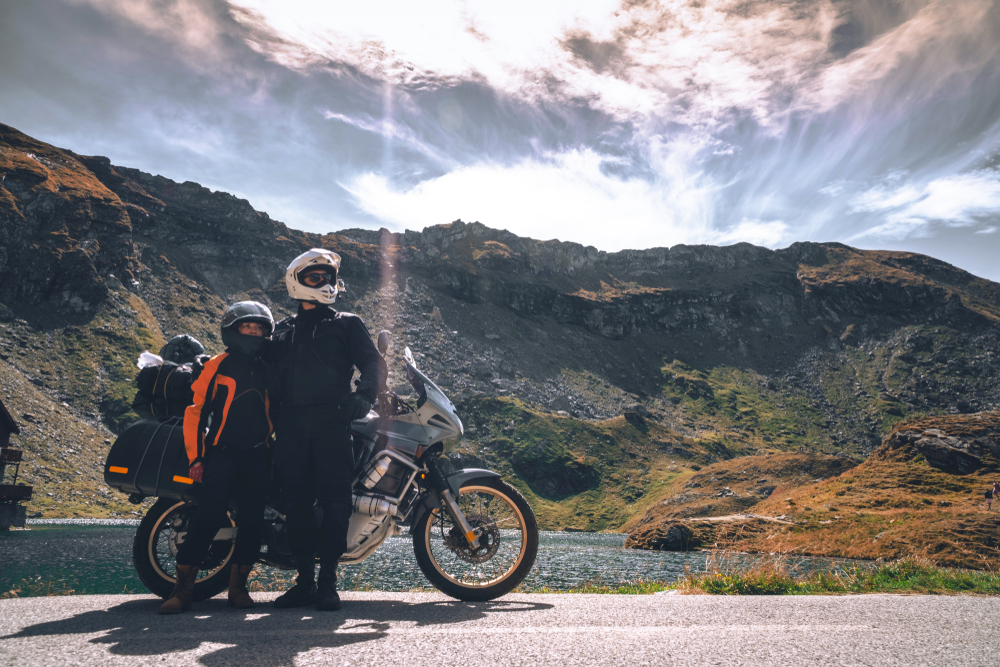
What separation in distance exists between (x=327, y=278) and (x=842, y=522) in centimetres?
5911

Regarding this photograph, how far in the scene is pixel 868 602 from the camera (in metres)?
5.24

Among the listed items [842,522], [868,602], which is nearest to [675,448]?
[842,522]

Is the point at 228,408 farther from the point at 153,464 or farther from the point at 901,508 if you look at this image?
the point at 901,508

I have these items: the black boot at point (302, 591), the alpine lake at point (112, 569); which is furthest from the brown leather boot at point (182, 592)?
the alpine lake at point (112, 569)

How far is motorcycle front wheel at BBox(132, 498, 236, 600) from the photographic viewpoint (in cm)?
530

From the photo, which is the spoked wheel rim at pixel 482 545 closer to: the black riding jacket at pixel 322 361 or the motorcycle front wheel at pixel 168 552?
the black riding jacket at pixel 322 361

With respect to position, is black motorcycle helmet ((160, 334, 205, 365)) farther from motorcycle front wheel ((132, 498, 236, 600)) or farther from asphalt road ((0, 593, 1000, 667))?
asphalt road ((0, 593, 1000, 667))

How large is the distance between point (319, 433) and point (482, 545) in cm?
212

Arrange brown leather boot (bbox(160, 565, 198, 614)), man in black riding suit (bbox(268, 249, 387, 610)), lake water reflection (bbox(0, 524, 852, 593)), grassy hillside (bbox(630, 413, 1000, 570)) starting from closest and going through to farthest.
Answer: brown leather boot (bbox(160, 565, 198, 614)), man in black riding suit (bbox(268, 249, 387, 610)), lake water reflection (bbox(0, 524, 852, 593)), grassy hillside (bbox(630, 413, 1000, 570))

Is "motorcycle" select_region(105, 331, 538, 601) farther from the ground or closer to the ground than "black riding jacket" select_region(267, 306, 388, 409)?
closer to the ground

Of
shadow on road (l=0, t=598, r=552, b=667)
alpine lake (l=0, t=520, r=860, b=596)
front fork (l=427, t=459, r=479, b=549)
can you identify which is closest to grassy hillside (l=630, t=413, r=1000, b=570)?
alpine lake (l=0, t=520, r=860, b=596)

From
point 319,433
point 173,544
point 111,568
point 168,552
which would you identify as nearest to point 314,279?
point 319,433

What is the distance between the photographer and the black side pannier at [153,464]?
16.4 ft

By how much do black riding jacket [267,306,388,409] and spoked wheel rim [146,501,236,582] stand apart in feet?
5.33
